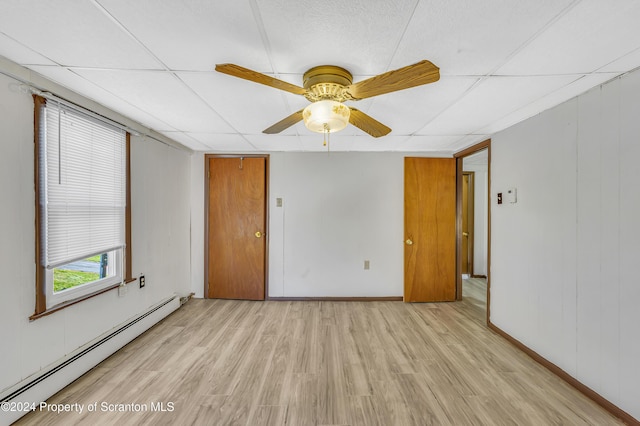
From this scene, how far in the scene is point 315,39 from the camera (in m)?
1.18

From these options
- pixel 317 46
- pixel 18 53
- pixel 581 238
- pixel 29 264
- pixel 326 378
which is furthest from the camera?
pixel 326 378

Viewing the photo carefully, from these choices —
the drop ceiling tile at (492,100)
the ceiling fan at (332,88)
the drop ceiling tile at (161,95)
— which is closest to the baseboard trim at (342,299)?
the drop ceiling tile at (492,100)

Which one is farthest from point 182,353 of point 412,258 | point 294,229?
point 412,258

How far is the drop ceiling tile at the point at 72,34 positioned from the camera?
1.02m

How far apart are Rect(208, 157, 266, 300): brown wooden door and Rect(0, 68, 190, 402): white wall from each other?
865 mm

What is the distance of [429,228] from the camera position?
11.3 ft

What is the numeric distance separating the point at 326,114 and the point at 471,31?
2.49 ft

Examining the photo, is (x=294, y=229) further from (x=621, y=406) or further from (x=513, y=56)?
(x=621, y=406)

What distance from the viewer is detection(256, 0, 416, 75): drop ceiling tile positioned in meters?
1.00

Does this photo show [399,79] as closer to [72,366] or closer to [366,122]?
[366,122]

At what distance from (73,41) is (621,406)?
3775 mm

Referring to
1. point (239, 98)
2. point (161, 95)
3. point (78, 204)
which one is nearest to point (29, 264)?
point (78, 204)

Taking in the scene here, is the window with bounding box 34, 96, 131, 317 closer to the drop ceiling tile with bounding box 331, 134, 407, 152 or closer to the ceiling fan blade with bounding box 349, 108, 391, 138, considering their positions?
the ceiling fan blade with bounding box 349, 108, 391, 138

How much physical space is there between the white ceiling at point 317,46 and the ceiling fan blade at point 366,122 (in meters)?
0.22
